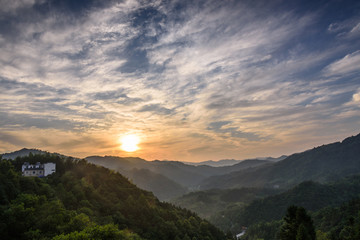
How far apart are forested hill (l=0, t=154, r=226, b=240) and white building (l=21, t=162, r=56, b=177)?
137 inches

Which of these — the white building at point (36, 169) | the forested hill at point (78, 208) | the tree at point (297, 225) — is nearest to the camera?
the forested hill at point (78, 208)

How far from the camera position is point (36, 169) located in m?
126

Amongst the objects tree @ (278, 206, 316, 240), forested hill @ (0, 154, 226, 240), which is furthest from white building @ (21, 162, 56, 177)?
Answer: tree @ (278, 206, 316, 240)

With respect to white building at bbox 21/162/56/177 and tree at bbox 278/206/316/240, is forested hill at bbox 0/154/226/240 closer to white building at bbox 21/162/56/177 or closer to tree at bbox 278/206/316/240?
white building at bbox 21/162/56/177

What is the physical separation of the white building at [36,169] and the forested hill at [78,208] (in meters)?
3.47

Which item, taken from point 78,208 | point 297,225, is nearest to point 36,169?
point 78,208

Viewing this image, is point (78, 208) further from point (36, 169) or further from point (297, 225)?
point (297, 225)

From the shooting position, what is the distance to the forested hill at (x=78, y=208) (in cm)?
6638

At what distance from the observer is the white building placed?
12412cm

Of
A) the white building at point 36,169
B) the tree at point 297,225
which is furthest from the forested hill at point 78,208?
the tree at point 297,225

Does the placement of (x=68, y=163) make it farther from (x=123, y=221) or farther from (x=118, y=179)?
(x=123, y=221)

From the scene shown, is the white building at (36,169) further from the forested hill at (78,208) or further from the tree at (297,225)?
the tree at (297,225)

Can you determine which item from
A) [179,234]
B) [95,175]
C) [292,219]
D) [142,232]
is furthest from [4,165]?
[292,219]

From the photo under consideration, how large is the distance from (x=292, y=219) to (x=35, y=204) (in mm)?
86668
